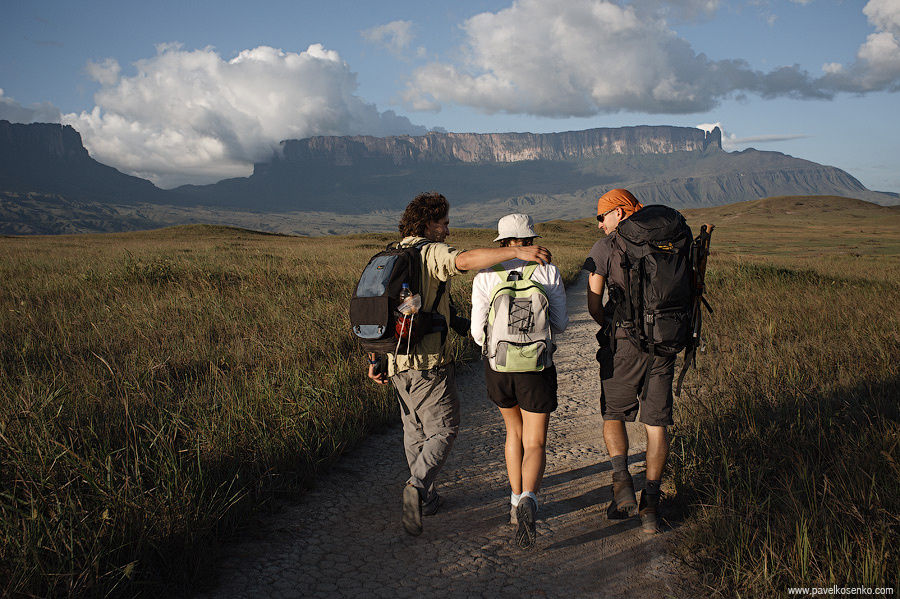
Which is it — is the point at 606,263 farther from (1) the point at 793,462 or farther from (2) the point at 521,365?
(1) the point at 793,462

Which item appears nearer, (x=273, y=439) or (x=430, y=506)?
(x=430, y=506)

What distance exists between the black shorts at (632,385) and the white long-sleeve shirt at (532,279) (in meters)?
0.57

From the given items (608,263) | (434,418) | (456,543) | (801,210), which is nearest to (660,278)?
(608,263)

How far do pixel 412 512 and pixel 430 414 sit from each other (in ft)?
2.05

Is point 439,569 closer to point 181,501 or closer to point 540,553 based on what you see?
point 540,553

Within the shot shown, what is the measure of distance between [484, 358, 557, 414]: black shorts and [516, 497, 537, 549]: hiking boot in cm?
57

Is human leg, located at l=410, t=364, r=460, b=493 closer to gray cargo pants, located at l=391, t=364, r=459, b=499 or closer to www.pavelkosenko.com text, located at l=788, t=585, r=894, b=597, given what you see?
gray cargo pants, located at l=391, t=364, r=459, b=499

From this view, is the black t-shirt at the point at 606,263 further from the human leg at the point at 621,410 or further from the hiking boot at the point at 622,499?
the hiking boot at the point at 622,499

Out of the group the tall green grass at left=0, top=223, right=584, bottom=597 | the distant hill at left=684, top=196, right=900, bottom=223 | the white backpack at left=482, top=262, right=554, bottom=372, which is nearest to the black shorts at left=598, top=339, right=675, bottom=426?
the white backpack at left=482, top=262, right=554, bottom=372

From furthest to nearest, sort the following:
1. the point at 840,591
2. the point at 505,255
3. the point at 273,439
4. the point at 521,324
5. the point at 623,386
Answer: the point at 273,439, the point at 623,386, the point at 521,324, the point at 505,255, the point at 840,591

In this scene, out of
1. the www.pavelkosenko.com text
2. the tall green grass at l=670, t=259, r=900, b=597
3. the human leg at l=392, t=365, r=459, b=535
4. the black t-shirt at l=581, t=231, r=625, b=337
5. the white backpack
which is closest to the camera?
the www.pavelkosenko.com text

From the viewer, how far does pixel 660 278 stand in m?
3.28

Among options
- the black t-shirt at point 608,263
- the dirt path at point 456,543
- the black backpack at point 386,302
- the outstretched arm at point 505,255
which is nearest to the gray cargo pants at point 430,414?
the black backpack at point 386,302

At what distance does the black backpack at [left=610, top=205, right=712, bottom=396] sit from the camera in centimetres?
329
